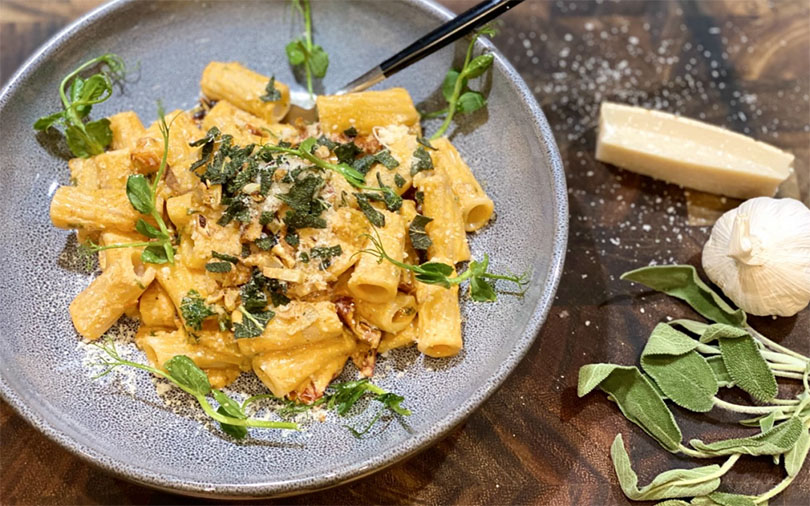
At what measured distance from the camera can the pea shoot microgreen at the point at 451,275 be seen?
1809mm

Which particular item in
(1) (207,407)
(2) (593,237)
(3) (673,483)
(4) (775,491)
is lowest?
(4) (775,491)

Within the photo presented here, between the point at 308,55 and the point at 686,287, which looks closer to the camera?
the point at 686,287

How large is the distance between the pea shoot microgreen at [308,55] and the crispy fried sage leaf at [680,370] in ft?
4.05

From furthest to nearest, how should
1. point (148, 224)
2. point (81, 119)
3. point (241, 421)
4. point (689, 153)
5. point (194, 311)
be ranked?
point (689, 153) → point (81, 119) → point (148, 224) → point (194, 311) → point (241, 421)

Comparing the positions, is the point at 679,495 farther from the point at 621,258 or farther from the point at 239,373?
the point at 239,373

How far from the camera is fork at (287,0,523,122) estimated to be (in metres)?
2.12

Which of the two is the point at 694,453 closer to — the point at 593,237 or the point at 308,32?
the point at 593,237

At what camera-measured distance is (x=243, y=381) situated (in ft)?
6.25

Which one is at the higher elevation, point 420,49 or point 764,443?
point 420,49

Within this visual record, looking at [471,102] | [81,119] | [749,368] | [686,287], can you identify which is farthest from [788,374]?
[81,119]

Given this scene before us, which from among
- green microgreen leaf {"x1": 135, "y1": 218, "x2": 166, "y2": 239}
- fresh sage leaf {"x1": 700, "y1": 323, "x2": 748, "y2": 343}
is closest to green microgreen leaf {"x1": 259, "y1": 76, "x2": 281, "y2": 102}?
green microgreen leaf {"x1": 135, "y1": 218, "x2": 166, "y2": 239}

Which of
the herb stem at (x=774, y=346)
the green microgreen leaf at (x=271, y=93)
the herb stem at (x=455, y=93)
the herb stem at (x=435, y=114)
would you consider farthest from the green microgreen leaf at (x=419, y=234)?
the herb stem at (x=774, y=346)

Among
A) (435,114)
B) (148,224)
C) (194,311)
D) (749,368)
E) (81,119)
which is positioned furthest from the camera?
(435,114)

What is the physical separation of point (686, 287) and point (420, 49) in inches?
39.8
